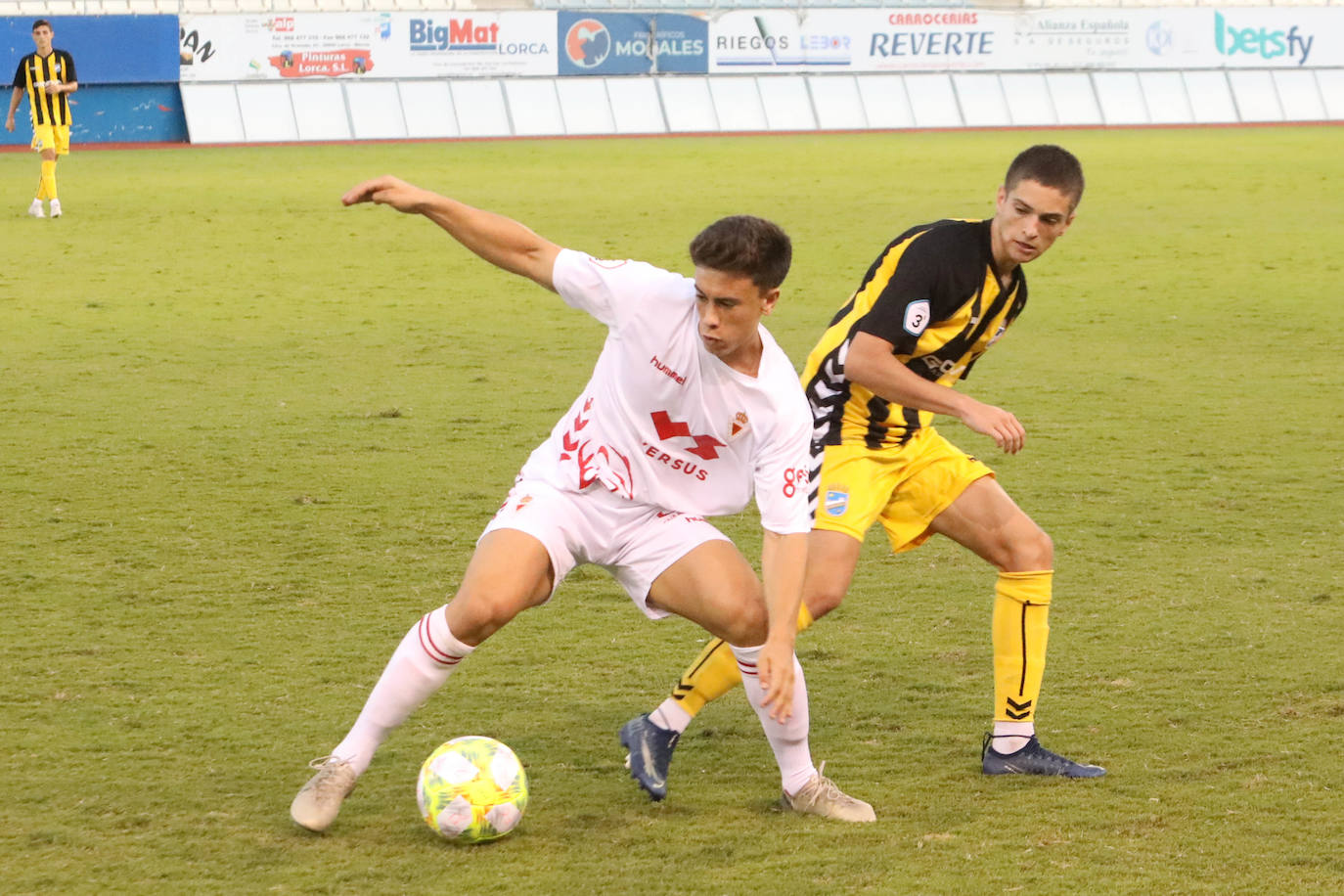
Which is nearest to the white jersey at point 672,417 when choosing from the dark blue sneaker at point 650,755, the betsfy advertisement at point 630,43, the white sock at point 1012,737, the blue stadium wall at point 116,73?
the dark blue sneaker at point 650,755

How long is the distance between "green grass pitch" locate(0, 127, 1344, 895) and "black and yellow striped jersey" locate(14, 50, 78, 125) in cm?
589

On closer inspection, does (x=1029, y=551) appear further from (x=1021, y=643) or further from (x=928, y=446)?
(x=928, y=446)

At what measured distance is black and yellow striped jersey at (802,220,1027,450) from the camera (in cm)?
478

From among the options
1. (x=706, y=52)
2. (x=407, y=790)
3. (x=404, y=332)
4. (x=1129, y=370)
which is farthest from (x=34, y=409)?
(x=706, y=52)

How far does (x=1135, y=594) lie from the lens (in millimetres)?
6543

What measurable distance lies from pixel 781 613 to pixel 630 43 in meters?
35.8

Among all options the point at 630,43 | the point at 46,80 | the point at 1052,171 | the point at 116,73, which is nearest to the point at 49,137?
the point at 46,80

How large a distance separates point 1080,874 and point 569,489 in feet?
5.19

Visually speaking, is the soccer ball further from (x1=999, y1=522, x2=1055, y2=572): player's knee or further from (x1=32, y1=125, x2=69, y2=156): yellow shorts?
(x1=32, y1=125, x2=69, y2=156): yellow shorts

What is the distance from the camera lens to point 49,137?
19.9m

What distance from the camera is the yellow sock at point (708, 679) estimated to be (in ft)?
15.6

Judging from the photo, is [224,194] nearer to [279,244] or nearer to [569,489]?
[279,244]

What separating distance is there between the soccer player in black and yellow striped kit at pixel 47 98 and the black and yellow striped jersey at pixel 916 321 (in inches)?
664

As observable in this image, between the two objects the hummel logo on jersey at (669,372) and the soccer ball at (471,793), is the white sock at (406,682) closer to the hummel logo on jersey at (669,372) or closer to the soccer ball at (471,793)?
the soccer ball at (471,793)
